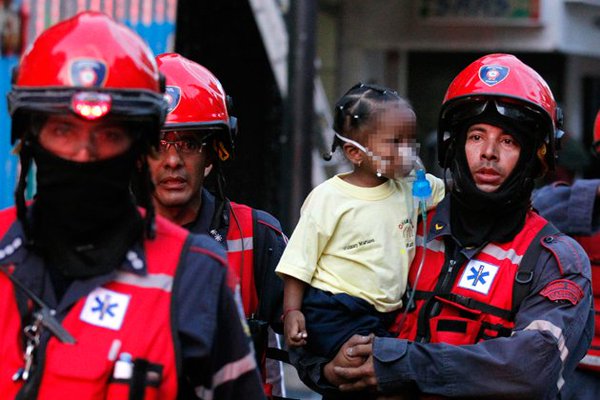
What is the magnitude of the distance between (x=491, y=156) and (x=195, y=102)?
110 centimetres

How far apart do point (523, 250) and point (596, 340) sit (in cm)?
166

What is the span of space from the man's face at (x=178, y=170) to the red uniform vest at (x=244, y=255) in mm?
184

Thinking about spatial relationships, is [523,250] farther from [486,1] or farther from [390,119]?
[486,1]

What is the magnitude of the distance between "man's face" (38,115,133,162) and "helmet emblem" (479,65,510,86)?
5.67ft

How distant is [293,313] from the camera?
413 centimetres

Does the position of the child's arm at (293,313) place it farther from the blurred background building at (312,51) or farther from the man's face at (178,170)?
the blurred background building at (312,51)

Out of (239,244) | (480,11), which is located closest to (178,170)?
(239,244)

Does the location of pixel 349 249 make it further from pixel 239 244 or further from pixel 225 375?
pixel 225 375

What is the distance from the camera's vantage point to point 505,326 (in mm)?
4086

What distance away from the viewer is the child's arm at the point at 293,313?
4117mm

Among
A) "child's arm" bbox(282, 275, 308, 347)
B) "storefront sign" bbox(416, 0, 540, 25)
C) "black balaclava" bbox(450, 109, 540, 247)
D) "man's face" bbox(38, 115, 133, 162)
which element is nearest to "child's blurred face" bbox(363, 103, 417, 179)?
"black balaclava" bbox(450, 109, 540, 247)

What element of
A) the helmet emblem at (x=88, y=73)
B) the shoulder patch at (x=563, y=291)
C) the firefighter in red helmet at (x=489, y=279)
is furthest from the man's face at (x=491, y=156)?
the helmet emblem at (x=88, y=73)

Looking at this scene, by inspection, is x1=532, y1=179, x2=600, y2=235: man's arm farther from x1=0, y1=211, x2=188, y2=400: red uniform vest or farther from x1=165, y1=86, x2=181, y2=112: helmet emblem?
x1=0, y1=211, x2=188, y2=400: red uniform vest

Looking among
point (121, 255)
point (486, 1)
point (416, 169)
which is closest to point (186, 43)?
point (486, 1)
